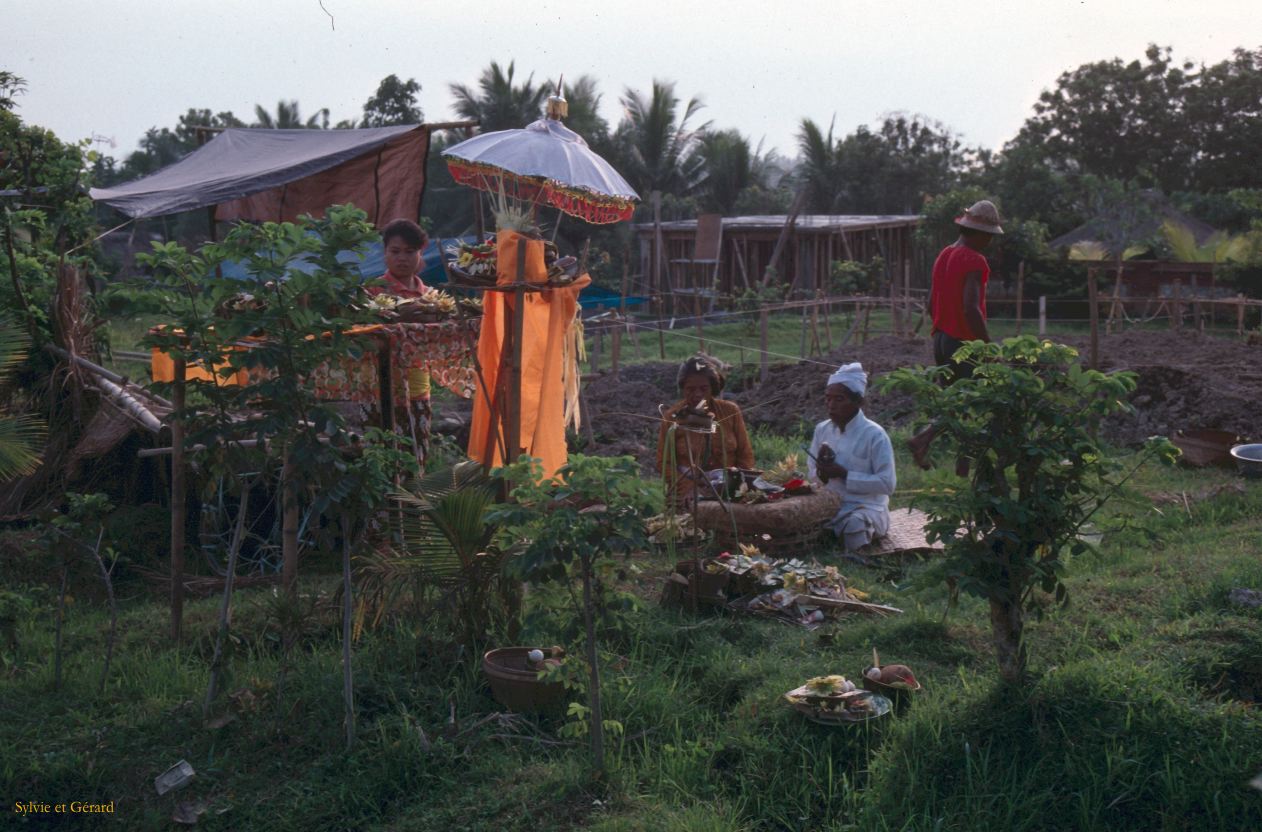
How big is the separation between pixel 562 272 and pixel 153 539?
3155 millimetres

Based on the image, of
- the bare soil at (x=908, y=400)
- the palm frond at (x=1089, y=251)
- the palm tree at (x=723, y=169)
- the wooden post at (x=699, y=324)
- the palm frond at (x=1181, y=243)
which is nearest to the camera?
the bare soil at (x=908, y=400)

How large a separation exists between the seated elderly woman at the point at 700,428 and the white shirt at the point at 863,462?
1.56 feet

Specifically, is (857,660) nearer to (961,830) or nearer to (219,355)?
(961,830)

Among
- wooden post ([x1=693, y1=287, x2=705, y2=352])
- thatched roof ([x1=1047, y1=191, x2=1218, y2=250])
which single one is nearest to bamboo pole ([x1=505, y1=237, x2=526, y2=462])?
wooden post ([x1=693, y1=287, x2=705, y2=352])

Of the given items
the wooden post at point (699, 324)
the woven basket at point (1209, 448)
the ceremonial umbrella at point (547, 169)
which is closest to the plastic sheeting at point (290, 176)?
the ceremonial umbrella at point (547, 169)

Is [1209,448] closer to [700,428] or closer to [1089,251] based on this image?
[700,428]

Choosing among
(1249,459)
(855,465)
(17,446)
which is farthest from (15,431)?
(1249,459)

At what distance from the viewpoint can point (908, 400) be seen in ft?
37.0

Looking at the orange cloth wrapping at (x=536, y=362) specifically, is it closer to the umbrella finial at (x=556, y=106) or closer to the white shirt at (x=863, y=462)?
the umbrella finial at (x=556, y=106)

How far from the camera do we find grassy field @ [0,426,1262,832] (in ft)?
12.2

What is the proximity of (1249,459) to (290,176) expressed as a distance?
716 centimetres

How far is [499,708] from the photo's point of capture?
458 cm

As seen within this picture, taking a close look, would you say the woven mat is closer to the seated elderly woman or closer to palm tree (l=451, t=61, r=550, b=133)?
the seated elderly woman

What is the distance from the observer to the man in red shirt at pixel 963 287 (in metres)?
7.20
